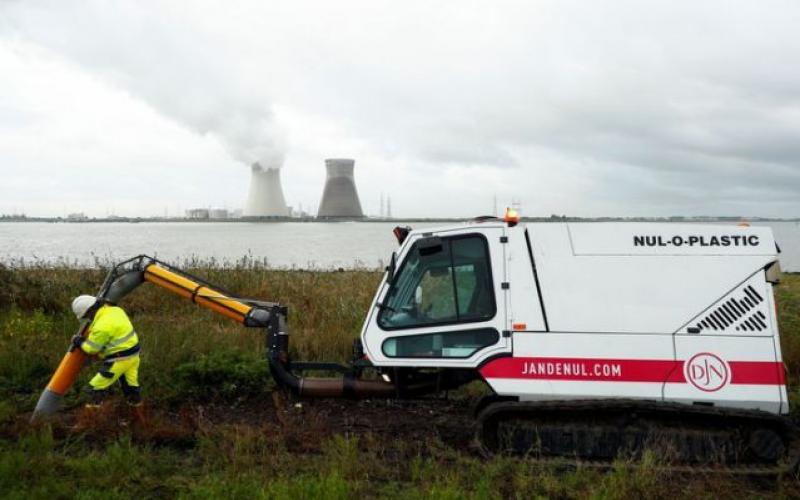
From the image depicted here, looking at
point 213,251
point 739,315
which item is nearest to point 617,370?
point 739,315

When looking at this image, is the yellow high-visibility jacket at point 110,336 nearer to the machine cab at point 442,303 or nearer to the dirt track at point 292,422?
the dirt track at point 292,422

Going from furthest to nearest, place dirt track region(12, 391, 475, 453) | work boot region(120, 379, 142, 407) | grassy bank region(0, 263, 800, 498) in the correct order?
work boot region(120, 379, 142, 407)
dirt track region(12, 391, 475, 453)
grassy bank region(0, 263, 800, 498)

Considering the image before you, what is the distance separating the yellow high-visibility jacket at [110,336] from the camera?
7.14 m

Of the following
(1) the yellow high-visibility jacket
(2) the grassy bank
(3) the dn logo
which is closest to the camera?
(2) the grassy bank

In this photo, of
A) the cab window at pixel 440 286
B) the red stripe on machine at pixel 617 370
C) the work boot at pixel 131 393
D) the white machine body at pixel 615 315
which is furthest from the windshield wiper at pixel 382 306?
the work boot at pixel 131 393

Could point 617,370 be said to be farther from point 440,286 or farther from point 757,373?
point 440,286

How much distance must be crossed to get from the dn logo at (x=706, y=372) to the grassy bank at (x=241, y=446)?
812 mm

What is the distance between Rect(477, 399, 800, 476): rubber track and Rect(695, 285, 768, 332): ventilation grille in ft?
2.45

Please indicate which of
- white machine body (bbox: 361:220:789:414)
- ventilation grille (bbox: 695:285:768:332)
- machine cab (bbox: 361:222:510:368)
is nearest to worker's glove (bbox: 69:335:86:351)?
machine cab (bbox: 361:222:510:368)

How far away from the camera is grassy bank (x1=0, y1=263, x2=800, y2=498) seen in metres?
5.54

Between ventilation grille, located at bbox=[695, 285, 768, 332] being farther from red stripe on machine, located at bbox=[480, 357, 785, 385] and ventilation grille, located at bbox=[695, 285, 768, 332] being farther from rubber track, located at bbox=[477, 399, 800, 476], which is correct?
rubber track, located at bbox=[477, 399, 800, 476]

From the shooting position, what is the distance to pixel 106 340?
721 cm

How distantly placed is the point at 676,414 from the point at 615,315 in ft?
3.52

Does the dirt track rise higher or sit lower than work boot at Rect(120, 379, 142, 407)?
lower
